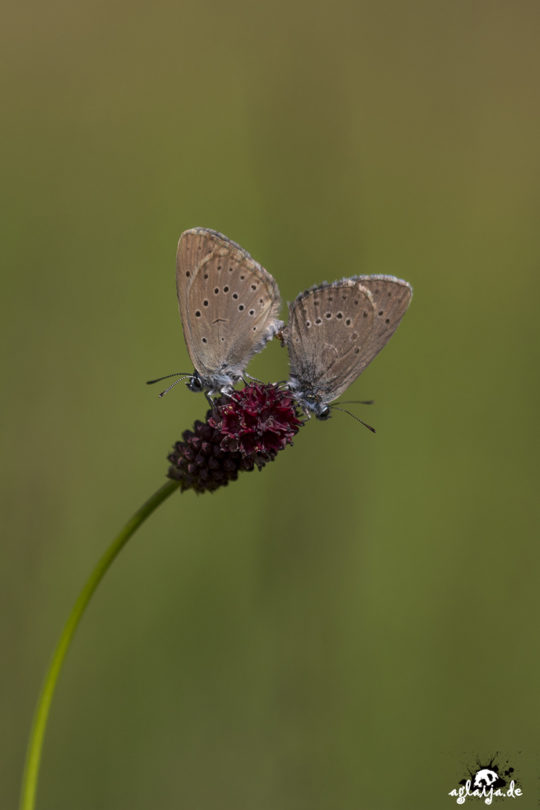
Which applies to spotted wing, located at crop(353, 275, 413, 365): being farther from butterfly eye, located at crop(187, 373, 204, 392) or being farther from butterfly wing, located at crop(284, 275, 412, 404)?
butterfly eye, located at crop(187, 373, 204, 392)

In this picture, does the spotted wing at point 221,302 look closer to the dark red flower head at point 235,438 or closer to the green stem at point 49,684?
the dark red flower head at point 235,438

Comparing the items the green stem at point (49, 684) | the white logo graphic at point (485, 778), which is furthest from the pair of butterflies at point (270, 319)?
the white logo graphic at point (485, 778)

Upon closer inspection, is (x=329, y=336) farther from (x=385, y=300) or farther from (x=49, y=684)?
(x=49, y=684)

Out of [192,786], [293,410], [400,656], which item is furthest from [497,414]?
[192,786]

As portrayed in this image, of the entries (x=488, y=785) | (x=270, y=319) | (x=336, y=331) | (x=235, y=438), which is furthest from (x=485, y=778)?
(x=270, y=319)

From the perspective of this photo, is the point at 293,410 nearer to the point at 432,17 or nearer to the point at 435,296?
the point at 435,296

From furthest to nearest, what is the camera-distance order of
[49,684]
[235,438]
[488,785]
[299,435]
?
[299,435]
[488,785]
[235,438]
[49,684]

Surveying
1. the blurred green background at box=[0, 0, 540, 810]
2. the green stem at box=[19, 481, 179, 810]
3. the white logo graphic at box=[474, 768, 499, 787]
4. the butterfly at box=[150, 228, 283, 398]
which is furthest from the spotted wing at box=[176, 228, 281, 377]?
the white logo graphic at box=[474, 768, 499, 787]
